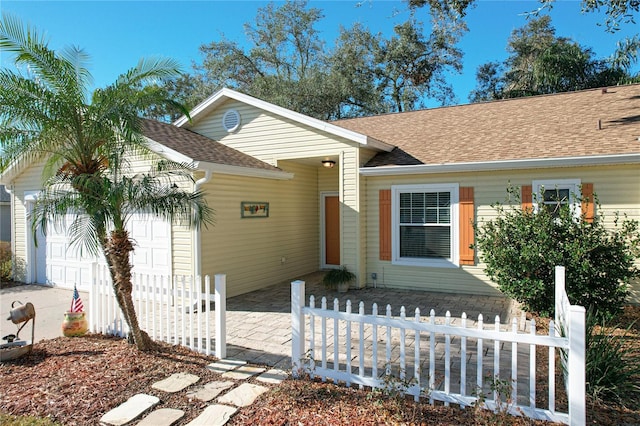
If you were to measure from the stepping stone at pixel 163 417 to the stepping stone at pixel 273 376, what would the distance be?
911 millimetres

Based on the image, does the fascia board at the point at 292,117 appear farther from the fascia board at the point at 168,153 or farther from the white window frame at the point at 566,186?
the white window frame at the point at 566,186

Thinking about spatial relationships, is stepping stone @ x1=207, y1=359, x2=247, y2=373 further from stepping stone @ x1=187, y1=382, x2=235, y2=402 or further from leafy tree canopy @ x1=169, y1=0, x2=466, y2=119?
leafy tree canopy @ x1=169, y1=0, x2=466, y2=119

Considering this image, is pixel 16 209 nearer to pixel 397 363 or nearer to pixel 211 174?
pixel 211 174

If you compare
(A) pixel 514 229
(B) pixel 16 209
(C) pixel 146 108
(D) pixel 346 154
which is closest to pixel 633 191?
(A) pixel 514 229

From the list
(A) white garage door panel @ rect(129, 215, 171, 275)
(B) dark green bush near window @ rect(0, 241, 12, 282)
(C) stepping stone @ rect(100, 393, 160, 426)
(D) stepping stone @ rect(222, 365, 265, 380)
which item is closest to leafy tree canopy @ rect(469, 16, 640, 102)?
(A) white garage door panel @ rect(129, 215, 171, 275)

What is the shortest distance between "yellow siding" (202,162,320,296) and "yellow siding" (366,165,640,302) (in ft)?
7.58

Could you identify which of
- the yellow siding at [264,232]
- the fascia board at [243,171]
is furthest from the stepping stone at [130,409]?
the fascia board at [243,171]

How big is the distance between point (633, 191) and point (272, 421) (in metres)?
7.56

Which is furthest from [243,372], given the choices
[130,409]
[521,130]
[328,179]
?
[521,130]

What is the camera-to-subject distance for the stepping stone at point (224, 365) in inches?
174

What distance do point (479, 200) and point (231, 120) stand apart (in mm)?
6684

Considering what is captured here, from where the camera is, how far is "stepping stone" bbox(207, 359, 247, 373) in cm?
441

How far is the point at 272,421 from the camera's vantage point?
129 inches

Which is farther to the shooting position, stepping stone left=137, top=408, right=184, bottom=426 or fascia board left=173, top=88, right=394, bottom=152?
fascia board left=173, top=88, right=394, bottom=152
